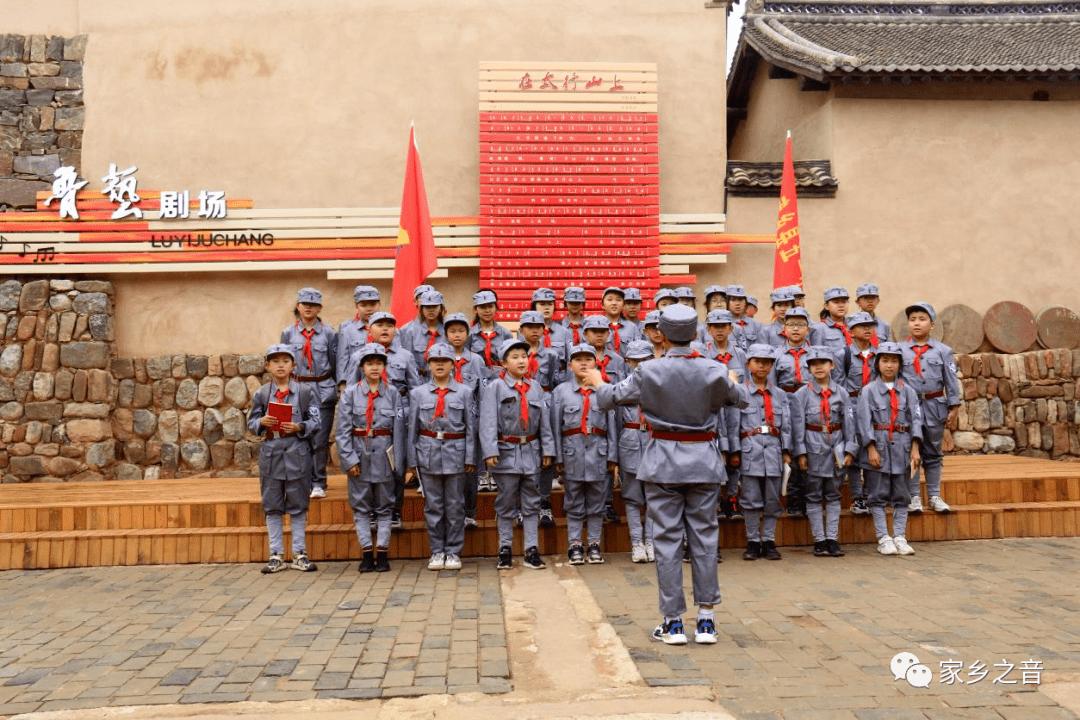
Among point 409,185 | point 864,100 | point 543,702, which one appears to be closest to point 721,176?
point 864,100

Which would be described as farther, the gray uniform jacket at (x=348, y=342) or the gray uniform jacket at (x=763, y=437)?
the gray uniform jacket at (x=348, y=342)

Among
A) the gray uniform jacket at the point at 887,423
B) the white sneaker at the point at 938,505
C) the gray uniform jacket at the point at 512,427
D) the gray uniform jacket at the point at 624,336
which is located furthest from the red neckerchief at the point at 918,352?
the gray uniform jacket at the point at 512,427

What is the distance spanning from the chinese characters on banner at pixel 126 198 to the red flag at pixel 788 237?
6.61 metres

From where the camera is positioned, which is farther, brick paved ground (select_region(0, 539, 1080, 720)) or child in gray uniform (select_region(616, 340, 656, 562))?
child in gray uniform (select_region(616, 340, 656, 562))

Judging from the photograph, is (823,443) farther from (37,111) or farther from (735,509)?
(37,111)

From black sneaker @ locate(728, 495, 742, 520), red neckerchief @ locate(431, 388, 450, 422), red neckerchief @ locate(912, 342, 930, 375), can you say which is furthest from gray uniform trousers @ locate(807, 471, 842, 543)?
red neckerchief @ locate(431, 388, 450, 422)

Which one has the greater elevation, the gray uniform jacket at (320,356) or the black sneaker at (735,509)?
the gray uniform jacket at (320,356)

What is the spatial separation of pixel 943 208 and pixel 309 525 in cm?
872

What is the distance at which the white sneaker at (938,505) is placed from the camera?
7.39 metres

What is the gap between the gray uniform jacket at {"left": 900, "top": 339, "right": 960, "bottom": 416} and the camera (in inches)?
299

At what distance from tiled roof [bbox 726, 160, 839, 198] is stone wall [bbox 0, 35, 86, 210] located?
26.7 feet

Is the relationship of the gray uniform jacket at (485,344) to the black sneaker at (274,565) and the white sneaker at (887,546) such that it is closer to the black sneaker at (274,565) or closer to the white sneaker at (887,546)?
the black sneaker at (274,565)

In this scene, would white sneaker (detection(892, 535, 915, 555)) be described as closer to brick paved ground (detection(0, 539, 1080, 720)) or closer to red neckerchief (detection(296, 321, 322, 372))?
brick paved ground (detection(0, 539, 1080, 720))

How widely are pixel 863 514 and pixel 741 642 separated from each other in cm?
340
